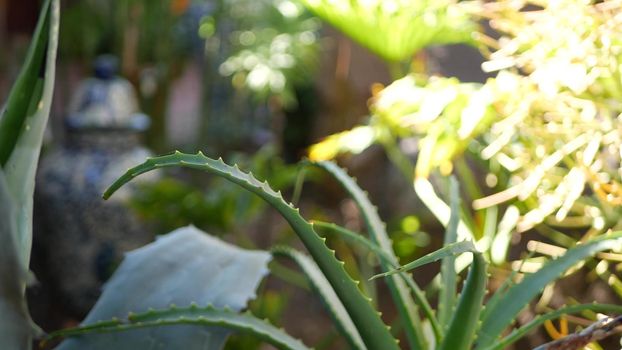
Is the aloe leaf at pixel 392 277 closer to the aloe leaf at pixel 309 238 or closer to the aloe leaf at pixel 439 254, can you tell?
the aloe leaf at pixel 309 238

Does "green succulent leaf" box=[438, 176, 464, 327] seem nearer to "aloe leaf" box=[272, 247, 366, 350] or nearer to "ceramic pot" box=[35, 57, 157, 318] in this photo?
"aloe leaf" box=[272, 247, 366, 350]

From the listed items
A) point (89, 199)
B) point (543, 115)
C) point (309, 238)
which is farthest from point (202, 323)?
point (89, 199)

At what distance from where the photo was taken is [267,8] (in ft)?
11.0

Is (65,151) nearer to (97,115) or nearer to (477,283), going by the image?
(97,115)

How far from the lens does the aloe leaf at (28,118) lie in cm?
67

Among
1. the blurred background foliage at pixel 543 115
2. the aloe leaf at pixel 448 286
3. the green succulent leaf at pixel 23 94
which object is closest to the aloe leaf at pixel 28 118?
the green succulent leaf at pixel 23 94

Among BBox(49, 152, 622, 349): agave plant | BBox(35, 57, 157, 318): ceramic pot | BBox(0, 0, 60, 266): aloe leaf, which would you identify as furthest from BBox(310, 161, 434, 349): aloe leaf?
BBox(35, 57, 157, 318): ceramic pot

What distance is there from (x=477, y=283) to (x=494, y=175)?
0.51 metres

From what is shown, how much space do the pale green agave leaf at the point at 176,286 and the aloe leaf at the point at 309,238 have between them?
127 millimetres

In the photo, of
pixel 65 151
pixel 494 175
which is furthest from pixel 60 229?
pixel 494 175

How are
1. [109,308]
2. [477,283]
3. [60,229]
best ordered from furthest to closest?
[60,229] → [109,308] → [477,283]

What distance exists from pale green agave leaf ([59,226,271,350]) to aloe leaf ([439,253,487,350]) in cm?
20

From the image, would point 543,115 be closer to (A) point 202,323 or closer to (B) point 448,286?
(B) point 448,286

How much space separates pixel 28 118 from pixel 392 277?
0.35 m
